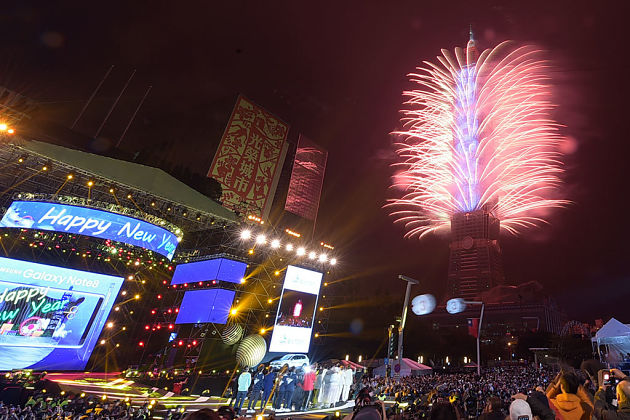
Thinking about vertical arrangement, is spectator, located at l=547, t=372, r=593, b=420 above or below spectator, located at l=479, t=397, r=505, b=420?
above

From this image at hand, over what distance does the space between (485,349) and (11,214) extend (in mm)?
95584

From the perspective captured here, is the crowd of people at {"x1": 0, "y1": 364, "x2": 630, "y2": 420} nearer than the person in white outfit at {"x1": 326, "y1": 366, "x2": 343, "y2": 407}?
Yes

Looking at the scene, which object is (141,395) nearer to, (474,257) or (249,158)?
(249,158)

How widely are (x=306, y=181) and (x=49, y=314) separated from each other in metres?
25.5

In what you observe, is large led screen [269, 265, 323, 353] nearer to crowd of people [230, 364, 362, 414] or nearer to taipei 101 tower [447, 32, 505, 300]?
crowd of people [230, 364, 362, 414]

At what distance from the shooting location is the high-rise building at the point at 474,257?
13775cm

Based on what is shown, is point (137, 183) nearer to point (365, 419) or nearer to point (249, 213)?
point (249, 213)

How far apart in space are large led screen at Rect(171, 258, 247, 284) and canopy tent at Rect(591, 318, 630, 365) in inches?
1193

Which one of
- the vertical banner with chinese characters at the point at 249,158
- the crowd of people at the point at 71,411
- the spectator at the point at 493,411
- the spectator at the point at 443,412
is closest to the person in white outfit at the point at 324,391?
the crowd of people at the point at 71,411

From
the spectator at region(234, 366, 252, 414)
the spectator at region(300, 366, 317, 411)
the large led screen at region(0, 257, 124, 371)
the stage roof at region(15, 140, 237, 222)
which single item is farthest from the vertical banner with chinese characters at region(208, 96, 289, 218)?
the spectator at region(234, 366, 252, 414)

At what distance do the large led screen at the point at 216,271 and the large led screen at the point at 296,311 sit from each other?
3405mm

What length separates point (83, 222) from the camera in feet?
54.8

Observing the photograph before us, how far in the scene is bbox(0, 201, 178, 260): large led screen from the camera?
16.1 meters

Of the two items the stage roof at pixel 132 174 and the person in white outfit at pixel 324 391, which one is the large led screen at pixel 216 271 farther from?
the person in white outfit at pixel 324 391
